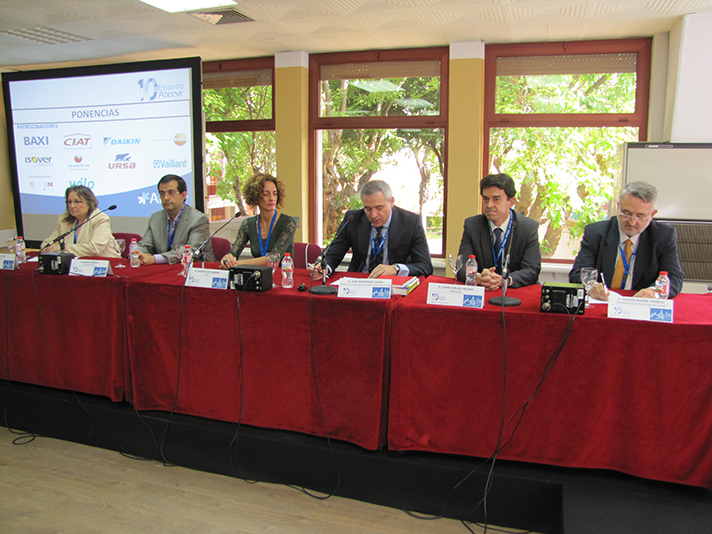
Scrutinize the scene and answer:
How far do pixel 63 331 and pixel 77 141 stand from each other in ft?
11.0

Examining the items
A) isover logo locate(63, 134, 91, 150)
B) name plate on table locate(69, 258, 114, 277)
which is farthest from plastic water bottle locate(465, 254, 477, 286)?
isover logo locate(63, 134, 91, 150)

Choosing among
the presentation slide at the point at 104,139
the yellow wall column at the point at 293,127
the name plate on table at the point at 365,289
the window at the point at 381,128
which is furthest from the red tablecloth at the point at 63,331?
the window at the point at 381,128

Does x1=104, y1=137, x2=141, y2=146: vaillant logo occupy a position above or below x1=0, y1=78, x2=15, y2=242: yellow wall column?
above

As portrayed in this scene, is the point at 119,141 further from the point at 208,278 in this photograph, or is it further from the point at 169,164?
the point at 208,278

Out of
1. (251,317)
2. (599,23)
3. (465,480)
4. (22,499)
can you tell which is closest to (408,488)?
(465,480)

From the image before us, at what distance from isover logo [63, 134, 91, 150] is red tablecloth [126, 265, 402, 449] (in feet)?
11.1

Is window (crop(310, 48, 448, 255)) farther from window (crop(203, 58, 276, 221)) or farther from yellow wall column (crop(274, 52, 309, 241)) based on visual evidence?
window (crop(203, 58, 276, 221))

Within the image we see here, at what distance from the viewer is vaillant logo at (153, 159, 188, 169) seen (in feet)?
14.8

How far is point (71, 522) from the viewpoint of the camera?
1.79 metres

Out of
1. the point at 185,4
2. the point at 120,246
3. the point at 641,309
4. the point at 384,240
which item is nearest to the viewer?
the point at 641,309

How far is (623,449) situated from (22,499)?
7.15ft

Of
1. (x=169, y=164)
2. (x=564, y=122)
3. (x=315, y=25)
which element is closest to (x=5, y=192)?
(x=169, y=164)

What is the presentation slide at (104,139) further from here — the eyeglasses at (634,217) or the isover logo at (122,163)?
the eyeglasses at (634,217)

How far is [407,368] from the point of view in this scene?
69.4 inches
